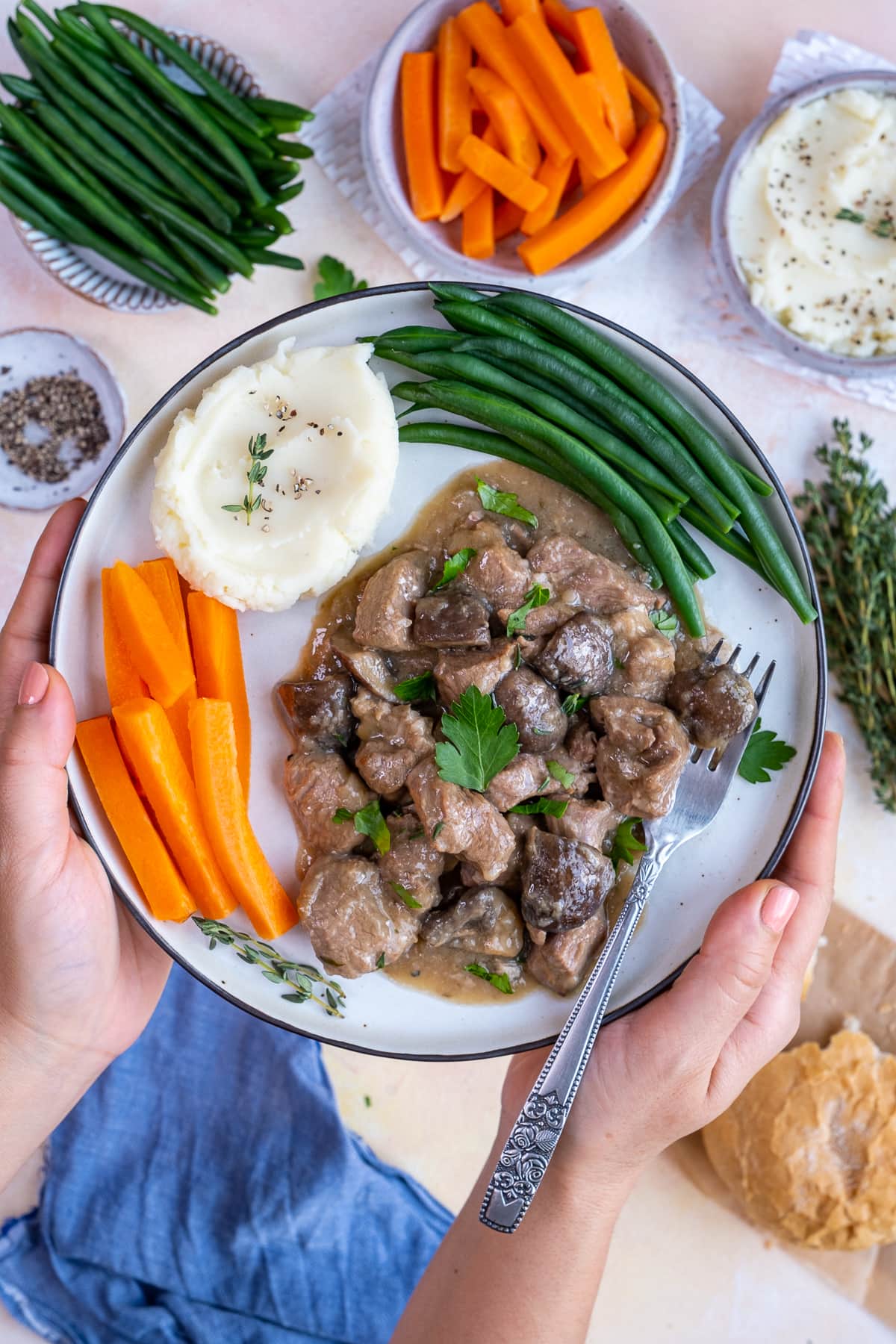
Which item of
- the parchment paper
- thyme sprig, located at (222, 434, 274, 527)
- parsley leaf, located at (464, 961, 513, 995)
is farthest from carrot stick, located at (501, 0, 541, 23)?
the parchment paper

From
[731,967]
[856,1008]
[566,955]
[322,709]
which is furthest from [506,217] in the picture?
[856,1008]

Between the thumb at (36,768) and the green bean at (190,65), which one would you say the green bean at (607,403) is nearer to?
the green bean at (190,65)

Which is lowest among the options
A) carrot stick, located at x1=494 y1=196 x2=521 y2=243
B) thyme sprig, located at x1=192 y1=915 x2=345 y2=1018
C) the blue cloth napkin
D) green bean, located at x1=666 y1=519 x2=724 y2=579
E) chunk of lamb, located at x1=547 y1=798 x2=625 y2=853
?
the blue cloth napkin

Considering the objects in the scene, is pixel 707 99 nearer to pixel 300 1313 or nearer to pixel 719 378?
pixel 719 378

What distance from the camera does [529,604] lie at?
12.6ft

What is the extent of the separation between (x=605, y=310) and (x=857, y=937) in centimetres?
300

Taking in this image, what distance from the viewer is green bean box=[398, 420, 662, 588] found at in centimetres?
388

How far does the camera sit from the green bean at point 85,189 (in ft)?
14.2

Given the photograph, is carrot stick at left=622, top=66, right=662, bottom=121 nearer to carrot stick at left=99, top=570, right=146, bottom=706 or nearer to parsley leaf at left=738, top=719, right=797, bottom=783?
parsley leaf at left=738, top=719, right=797, bottom=783

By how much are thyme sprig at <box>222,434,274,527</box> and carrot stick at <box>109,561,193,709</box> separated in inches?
16.7

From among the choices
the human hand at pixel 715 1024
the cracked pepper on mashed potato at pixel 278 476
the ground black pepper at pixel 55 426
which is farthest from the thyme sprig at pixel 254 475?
the human hand at pixel 715 1024

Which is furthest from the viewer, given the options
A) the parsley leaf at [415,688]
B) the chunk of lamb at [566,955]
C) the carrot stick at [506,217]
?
the carrot stick at [506,217]

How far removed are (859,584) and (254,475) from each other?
8.27 ft

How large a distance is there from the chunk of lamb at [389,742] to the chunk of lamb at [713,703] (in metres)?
0.91
